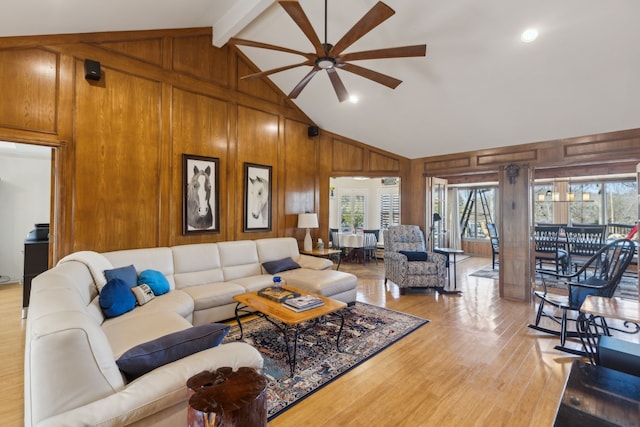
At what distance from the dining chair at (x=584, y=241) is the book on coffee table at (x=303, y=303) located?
17.5 ft

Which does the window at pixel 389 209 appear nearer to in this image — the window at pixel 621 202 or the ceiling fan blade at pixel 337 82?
the window at pixel 621 202

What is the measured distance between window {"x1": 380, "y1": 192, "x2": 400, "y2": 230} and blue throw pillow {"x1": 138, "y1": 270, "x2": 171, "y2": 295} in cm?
660

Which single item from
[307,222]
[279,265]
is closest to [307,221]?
[307,222]

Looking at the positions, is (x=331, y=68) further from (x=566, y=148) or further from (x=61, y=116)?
(x=566, y=148)

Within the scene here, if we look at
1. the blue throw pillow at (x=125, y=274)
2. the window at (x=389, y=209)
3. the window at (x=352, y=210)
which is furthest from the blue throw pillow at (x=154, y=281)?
the window at (x=389, y=209)

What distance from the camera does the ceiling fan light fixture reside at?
2666mm

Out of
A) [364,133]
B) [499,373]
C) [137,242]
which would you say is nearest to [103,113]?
[137,242]

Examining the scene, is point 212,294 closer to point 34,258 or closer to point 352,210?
point 34,258

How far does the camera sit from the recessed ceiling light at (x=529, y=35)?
2749 mm

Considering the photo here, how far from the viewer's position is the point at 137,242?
12.1 feet

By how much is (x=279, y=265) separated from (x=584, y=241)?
573cm

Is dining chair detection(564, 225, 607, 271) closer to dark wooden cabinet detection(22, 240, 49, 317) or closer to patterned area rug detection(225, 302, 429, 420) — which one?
patterned area rug detection(225, 302, 429, 420)

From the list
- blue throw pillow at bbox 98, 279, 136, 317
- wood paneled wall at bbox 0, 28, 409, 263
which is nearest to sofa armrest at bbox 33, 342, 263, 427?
blue throw pillow at bbox 98, 279, 136, 317

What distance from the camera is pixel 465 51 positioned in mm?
3168
